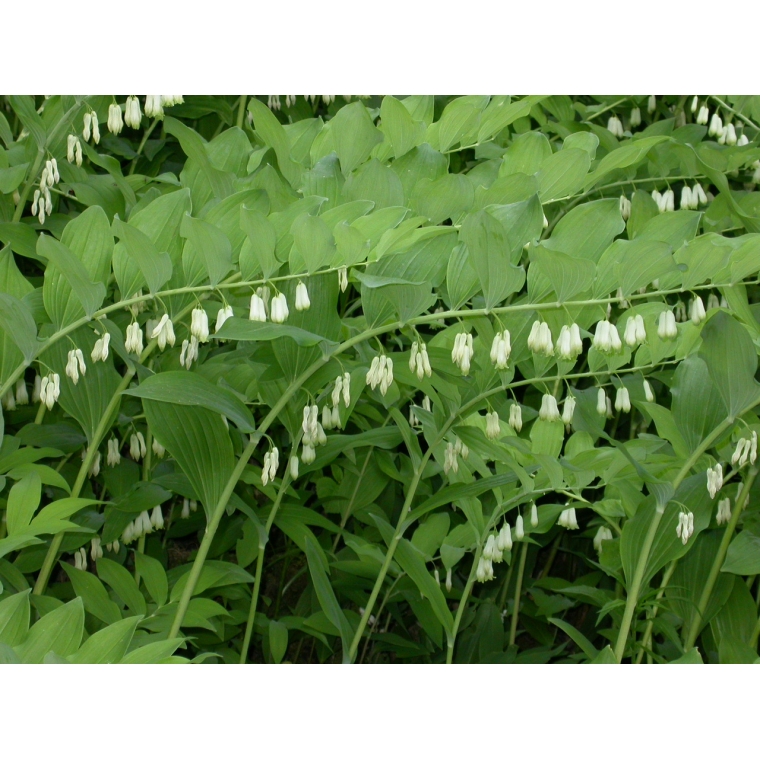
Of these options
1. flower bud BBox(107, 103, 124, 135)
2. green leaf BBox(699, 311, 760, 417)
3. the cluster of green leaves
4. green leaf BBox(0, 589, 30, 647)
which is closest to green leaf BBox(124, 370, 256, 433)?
the cluster of green leaves

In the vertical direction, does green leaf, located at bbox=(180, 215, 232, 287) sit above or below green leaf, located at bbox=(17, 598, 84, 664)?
above

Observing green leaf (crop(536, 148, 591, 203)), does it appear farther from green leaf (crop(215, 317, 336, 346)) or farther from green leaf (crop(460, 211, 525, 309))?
green leaf (crop(215, 317, 336, 346))

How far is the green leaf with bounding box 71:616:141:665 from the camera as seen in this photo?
1.10 m

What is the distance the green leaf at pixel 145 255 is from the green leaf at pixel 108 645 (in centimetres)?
49

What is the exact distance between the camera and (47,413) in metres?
1.88

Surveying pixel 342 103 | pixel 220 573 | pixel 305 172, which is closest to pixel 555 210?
pixel 342 103

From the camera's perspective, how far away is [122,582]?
1.59 m

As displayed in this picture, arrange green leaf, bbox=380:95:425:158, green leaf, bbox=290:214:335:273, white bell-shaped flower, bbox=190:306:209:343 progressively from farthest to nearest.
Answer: green leaf, bbox=380:95:425:158, white bell-shaped flower, bbox=190:306:209:343, green leaf, bbox=290:214:335:273

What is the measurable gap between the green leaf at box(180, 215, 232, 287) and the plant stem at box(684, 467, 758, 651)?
1.17 metres

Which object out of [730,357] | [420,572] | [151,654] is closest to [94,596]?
[151,654]

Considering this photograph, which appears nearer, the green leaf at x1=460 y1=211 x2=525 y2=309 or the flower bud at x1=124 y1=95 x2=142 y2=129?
the green leaf at x1=460 y1=211 x2=525 y2=309

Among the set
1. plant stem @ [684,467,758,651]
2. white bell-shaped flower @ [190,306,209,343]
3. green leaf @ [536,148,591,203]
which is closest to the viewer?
white bell-shaped flower @ [190,306,209,343]

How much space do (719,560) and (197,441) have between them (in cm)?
115

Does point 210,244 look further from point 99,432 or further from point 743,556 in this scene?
point 743,556
